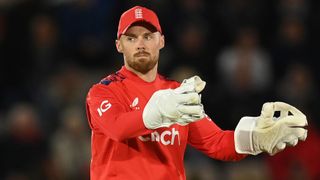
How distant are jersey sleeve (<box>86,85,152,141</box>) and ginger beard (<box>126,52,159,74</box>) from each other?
317 mm

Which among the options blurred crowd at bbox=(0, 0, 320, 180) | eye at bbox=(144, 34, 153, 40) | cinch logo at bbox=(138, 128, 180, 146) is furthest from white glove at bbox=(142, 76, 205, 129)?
blurred crowd at bbox=(0, 0, 320, 180)

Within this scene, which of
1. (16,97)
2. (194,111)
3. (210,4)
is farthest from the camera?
(210,4)

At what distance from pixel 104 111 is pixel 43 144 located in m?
5.34

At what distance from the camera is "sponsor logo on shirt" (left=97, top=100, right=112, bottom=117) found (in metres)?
5.38

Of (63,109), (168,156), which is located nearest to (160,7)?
(63,109)

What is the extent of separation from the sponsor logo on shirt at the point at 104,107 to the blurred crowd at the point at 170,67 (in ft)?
14.5

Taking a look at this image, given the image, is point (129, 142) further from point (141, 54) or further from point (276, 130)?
point (276, 130)

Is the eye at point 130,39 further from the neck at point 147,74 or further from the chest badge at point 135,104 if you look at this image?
the chest badge at point 135,104

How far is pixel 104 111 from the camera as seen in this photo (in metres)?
5.37

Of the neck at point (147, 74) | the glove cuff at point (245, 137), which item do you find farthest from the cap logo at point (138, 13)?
the glove cuff at point (245, 137)

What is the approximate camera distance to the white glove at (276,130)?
5.67m

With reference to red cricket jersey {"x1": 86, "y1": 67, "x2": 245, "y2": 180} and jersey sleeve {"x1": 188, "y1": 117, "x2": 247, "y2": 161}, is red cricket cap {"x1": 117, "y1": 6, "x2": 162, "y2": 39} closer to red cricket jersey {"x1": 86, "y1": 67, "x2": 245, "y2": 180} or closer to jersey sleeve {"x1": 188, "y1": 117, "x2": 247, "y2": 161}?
red cricket jersey {"x1": 86, "y1": 67, "x2": 245, "y2": 180}

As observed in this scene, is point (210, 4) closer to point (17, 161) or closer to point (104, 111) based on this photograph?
point (17, 161)

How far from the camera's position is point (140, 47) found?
5.75 m
